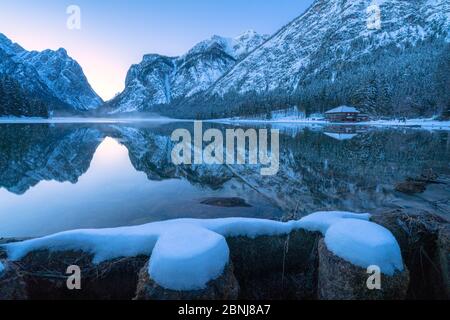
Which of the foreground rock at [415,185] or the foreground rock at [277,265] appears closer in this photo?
the foreground rock at [277,265]

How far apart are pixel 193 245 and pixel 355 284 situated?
2.52 meters

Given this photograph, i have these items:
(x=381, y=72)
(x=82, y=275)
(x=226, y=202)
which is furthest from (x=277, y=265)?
(x=381, y=72)

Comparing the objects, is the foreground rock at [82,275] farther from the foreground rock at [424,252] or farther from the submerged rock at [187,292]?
the foreground rock at [424,252]

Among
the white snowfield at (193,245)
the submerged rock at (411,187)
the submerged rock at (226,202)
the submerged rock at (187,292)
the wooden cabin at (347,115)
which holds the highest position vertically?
the wooden cabin at (347,115)

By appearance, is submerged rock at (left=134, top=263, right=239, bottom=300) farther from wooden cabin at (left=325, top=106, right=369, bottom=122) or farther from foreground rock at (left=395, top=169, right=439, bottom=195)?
wooden cabin at (left=325, top=106, right=369, bottom=122)

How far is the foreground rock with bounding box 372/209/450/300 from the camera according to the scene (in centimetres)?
471

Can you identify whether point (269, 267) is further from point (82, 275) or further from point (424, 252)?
point (82, 275)

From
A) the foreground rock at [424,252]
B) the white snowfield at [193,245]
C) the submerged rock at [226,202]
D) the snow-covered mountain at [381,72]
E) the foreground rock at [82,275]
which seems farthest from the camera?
the snow-covered mountain at [381,72]

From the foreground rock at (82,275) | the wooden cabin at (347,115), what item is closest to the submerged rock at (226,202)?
the foreground rock at (82,275)

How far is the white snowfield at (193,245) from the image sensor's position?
3473mm

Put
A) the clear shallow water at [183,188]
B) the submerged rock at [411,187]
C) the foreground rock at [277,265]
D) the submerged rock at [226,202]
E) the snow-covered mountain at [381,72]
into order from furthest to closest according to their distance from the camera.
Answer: the snow-covered mountain at [381,72] → the submerged rock at [411,187] → the submerged rock at [226,202] → the clear shallow water at [183,188] → the foreground rock at [277,265]

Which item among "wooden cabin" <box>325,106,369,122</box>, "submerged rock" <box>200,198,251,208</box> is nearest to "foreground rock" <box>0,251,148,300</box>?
"submerged rock" <box>200,198,251,208</box>

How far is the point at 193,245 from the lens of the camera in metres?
3.82

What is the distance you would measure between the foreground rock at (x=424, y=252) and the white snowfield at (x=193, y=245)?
114cm
